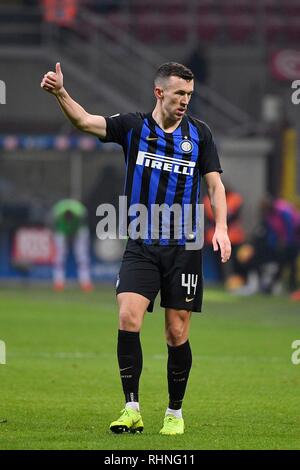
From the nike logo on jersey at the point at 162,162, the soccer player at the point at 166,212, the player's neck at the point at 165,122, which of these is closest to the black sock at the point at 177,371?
the soccer player at the point at 166,212

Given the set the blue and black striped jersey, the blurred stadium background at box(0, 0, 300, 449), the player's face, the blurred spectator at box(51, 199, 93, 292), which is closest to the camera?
the player's face

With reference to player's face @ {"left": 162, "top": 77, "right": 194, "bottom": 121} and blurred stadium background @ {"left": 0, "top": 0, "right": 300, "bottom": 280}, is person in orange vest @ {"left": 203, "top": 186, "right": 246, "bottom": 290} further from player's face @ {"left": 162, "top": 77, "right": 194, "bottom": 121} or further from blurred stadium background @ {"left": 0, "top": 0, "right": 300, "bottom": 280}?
player's face @ {"left": 162, "top": 77, "right": 194, "bottom": 121}

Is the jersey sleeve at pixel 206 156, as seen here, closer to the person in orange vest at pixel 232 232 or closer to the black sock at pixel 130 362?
the black sock at pixel 130 362

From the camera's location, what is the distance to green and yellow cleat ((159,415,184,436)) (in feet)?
26.7

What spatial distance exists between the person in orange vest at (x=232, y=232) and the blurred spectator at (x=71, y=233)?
8.41 feet

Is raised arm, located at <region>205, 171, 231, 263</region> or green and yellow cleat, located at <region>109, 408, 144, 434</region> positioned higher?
raised arm, located at <region>205, 171, 231, 263</region>

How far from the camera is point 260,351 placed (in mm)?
14133

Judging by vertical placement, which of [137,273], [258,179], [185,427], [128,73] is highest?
[128,73]

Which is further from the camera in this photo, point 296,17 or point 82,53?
point 296,17

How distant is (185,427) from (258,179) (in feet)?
65.1

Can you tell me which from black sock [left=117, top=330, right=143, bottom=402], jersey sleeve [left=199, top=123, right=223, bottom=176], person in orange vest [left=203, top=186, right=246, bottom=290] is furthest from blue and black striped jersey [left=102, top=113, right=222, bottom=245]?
person in orange vest [left=203, top=186, right=246, bottom=290]

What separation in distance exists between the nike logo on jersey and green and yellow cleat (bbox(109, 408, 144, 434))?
5.08 ft

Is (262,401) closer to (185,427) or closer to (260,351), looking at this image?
(185,427)

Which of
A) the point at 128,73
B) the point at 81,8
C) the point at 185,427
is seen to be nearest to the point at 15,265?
the point at 128,73
